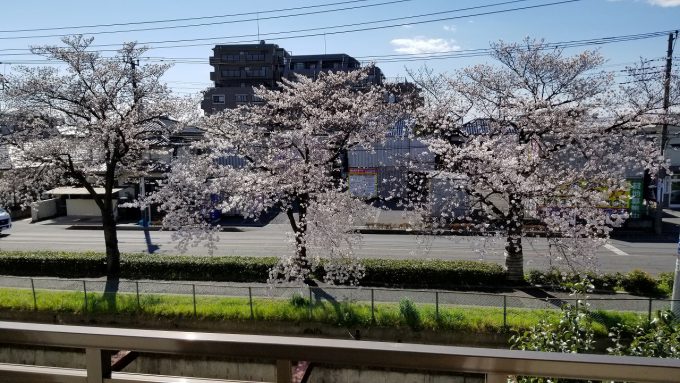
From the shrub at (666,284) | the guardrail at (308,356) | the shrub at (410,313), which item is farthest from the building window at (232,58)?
the guardrail at (308,356)

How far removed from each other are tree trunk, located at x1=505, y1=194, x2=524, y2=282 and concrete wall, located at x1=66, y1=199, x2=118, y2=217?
26626mm

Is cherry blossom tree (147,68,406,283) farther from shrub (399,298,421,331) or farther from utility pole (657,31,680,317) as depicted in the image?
utility pole (657,31,680,317)

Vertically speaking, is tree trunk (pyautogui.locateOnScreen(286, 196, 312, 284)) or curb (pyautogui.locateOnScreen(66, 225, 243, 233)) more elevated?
tree trunk (pyautogui.locateOnScreen(286, 196, 312, 284))

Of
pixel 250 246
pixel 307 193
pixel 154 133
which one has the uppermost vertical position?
pixel 154 133

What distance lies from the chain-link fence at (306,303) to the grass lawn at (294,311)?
0.07ft

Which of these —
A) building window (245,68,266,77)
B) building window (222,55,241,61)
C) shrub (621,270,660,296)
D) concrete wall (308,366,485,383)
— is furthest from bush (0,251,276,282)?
building window (222,55,241,61)

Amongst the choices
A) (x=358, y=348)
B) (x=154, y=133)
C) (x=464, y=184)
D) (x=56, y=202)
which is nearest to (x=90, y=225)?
(x=56, y=202)

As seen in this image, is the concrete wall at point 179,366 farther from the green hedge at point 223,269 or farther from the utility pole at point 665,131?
the green hedge at point 223,269

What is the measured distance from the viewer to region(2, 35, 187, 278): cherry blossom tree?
1526 centimetres

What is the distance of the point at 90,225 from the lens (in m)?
28.3

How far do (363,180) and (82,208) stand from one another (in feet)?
59.9

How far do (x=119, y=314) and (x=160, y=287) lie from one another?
123 cm

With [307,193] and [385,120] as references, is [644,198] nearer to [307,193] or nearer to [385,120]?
[385,120]

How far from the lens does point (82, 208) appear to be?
105ft
